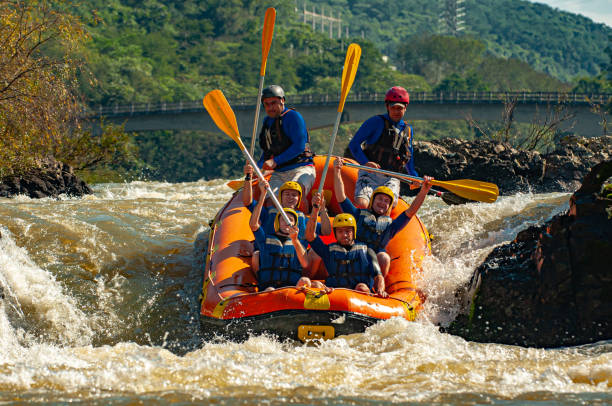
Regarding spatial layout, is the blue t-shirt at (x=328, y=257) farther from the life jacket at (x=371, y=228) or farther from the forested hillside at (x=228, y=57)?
the forested hillside at (x=228, y=57)

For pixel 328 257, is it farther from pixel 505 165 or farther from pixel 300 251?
pixel 505 165

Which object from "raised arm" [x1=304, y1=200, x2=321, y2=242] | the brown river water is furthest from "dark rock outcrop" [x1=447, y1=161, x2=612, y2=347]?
"raised arm" [x1=304, y1=200, x2=321, y2=242]

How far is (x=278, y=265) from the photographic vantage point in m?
6.57

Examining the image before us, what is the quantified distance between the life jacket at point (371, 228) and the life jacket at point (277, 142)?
1.32 metres

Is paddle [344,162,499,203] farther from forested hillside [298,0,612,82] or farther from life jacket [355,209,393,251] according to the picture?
forested hillside [298,0,612,82]

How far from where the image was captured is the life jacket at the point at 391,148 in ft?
27.1

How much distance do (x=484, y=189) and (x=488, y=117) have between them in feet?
112

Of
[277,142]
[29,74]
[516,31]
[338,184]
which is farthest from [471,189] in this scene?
[516,31]

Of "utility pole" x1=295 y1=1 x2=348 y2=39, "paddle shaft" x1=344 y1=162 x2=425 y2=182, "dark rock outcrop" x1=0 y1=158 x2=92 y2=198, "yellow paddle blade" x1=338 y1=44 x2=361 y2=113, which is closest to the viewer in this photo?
"paddle shaft" x1=344 y1=162 x2=425 y2=182

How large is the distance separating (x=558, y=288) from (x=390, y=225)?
162 cm

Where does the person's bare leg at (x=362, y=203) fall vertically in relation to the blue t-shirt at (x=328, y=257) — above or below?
above

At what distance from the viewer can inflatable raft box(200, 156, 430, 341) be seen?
19.5 feet

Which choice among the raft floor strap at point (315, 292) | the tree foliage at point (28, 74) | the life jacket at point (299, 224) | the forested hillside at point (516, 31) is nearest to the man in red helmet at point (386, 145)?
the life jacket at point (299, 224)

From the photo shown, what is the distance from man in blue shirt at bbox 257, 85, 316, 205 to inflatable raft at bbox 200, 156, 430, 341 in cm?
111
